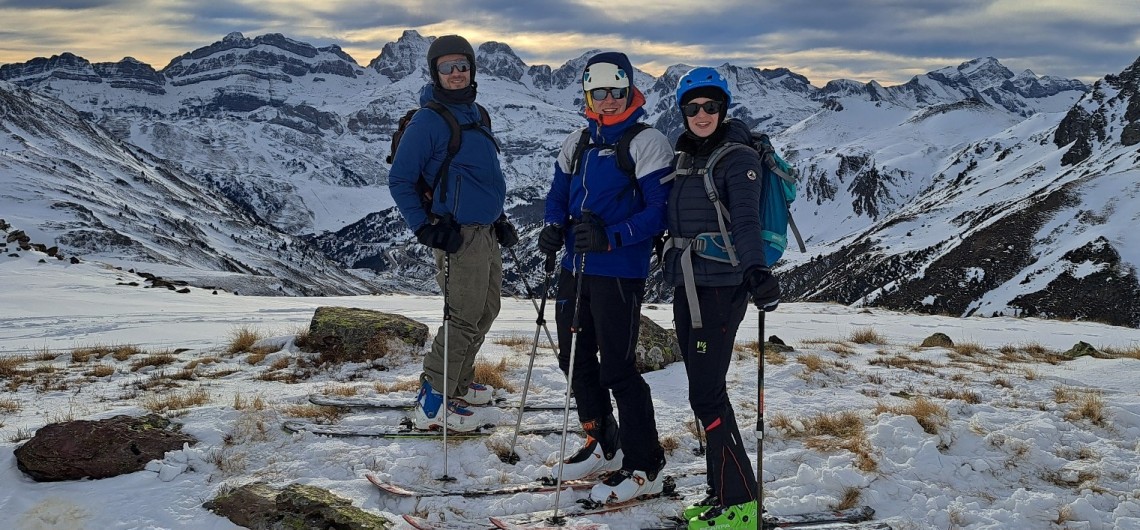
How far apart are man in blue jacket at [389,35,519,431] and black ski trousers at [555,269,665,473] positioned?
4.40 ft

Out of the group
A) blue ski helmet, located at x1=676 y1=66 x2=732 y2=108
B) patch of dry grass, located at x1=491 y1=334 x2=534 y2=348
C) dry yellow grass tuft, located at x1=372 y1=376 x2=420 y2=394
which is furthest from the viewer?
patch of dry grass, located at x1=491 y1=334 x2=534 y2=348

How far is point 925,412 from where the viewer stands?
26.8 feet

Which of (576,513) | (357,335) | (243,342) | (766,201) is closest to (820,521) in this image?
(576,513)

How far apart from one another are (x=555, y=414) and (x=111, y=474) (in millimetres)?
4789

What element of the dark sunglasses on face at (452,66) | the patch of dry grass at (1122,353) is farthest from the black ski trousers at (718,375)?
the patch of dry grass at (1122,353)

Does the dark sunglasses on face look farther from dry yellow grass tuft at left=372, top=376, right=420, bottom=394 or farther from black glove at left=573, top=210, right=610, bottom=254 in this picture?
dry yellow grass tuft at left=372, top=376, right=420, bottom=394

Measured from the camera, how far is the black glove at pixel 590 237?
19.2ft

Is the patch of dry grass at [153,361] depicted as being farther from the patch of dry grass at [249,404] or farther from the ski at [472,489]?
the ski at [472,489]

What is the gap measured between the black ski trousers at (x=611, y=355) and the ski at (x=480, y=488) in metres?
0.54

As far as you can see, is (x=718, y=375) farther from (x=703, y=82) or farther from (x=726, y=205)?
(x=703, y=82)

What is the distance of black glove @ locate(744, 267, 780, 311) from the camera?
5.14m

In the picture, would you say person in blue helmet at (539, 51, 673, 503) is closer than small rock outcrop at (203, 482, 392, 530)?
No

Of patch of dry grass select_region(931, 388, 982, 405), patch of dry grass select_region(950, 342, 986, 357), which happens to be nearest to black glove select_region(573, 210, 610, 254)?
patch of dry grass select_region(931, 388, 982, 405)

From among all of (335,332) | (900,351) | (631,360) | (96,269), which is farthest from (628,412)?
(96,269)
